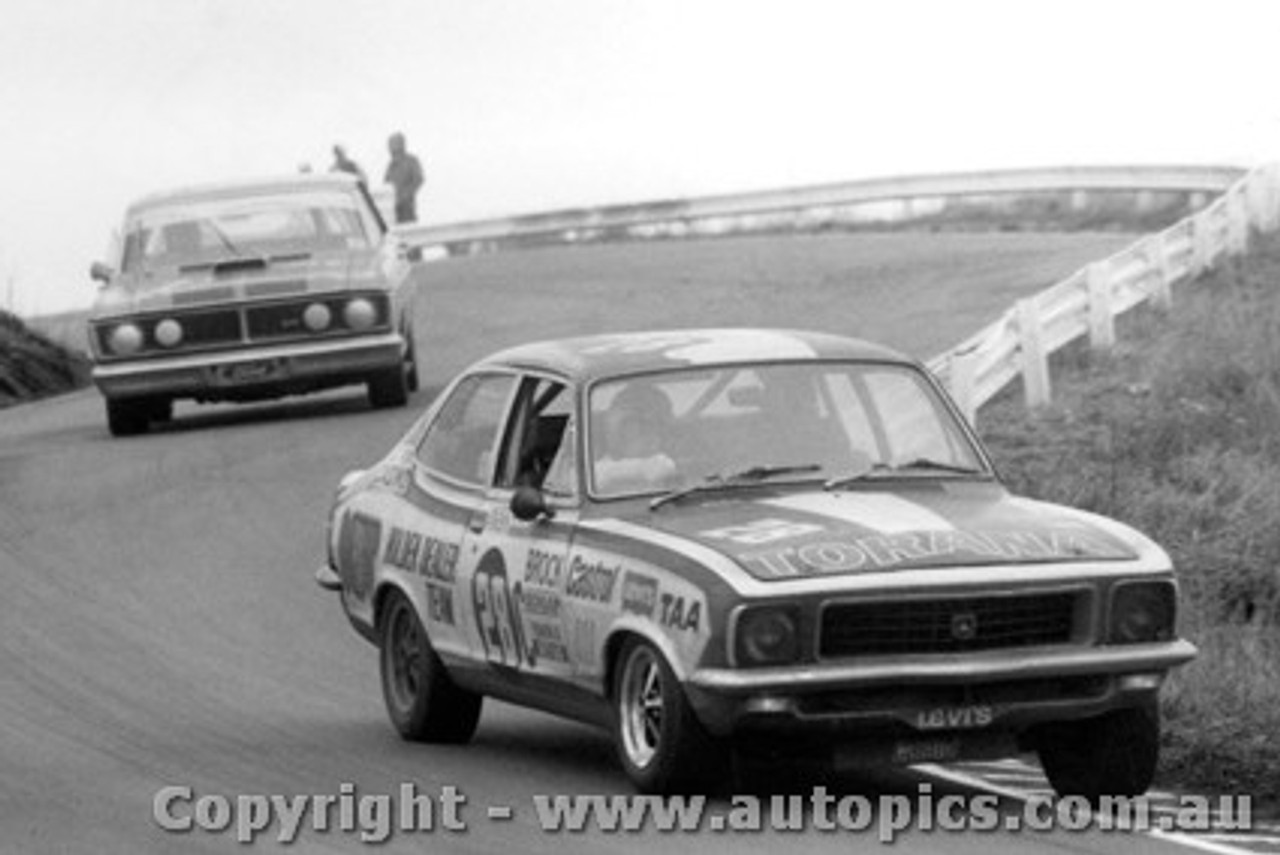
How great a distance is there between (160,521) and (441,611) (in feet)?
25.3

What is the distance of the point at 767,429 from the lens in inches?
472

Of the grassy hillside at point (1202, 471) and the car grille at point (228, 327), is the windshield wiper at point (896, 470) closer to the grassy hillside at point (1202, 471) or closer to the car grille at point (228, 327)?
the grassy hillside at point (1202, 471)

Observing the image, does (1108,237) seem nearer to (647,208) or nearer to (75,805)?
(647,208)

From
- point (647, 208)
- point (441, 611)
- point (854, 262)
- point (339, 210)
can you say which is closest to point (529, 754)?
point (441, 611)

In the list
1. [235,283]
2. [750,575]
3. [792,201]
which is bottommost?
[792,201]

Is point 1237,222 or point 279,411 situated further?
point 1237,222

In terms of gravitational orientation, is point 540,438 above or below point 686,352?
below

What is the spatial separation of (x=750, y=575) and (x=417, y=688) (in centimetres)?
242

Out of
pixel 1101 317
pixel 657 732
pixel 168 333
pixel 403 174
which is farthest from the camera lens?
pixel 403 174

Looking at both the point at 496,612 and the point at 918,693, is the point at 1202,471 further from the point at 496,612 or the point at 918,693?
the point at 918,693

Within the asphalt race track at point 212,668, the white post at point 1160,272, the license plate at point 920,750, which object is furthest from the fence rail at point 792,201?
the license plate at point 920,750

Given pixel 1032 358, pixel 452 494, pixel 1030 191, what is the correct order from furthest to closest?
pixel 1030 191, pixel 1032 358, pixel 452 494

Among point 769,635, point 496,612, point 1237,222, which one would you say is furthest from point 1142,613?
point 1237,222

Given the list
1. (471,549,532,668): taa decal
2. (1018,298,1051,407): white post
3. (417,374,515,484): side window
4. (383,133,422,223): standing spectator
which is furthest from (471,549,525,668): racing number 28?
(383,133,422,223): standing spectator
